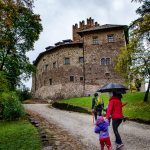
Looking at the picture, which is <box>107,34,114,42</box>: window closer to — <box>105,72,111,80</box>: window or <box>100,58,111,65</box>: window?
<box>100,58,111,65</box>: window

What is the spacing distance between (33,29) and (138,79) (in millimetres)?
11417

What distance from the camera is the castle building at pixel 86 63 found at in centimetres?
4934

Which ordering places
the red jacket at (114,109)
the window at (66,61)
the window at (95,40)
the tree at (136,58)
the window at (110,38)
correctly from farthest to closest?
the window at (66,61) → the window at (95,40) → the window at (110,38) → the tree at (136,58) → the red jacket at (114,109)

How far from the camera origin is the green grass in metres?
12.5

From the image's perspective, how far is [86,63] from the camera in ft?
166

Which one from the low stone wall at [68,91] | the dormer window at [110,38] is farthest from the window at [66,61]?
the dormer window at [110,38]

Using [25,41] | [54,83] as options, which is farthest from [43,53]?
[25,41]

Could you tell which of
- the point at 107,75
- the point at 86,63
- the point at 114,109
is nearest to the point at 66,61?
the point at 86,63

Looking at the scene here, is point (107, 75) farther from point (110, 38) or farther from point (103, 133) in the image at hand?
point (103, 133)

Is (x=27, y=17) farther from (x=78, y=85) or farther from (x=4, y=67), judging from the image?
(x=78, y=85)

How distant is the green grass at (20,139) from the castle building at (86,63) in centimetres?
3244

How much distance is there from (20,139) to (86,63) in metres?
37.1

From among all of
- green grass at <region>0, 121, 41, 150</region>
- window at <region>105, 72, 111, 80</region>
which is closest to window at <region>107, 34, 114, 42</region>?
window at <region>105, 72, 111, 80</region>

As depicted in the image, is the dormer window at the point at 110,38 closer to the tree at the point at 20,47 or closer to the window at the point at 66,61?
the window at the point at 66,61
